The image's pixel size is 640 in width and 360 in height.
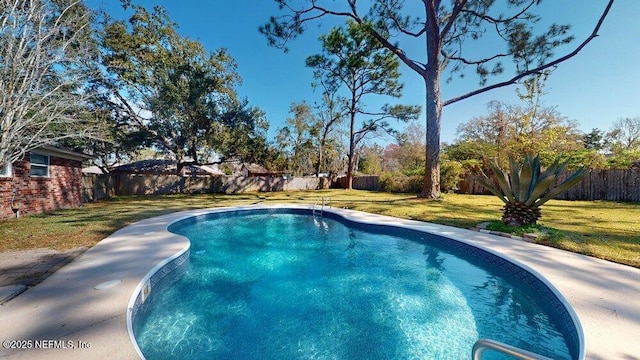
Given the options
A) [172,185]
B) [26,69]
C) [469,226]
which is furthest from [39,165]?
[469,226]

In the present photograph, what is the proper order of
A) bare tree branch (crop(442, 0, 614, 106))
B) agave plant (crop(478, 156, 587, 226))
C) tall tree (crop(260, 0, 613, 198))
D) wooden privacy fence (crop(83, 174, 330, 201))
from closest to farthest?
agave plant (crop(478, 156, 587, 226)) → bare tree branch (crop(442, 0, 614, 106)) → tall tree (crop(260, 0, 613, 198)) → wooden privacy fence (crop(83, 174, 330, 201))

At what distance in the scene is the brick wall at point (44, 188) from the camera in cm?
713

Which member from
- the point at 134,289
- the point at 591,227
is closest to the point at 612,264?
the point at 591,227

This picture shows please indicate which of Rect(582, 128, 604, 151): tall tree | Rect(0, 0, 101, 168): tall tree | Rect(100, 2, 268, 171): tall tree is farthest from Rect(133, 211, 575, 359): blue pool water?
Rect(582, 128, 604, 151): tall tree

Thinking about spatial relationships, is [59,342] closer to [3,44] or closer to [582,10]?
[3,44]

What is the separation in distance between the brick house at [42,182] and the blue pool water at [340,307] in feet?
20.5

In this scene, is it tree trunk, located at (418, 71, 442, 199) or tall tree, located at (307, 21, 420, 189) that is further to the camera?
tall tree, located at (307, 21, 420, 189)

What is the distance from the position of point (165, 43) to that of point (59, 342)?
19.1 metres

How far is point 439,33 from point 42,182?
16.9 m

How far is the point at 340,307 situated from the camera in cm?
347

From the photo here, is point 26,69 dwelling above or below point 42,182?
above

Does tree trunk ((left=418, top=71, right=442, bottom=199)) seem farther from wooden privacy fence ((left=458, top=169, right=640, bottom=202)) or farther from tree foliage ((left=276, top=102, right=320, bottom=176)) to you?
tree foliage ((left=276, top=102, right=320, bottom=176))

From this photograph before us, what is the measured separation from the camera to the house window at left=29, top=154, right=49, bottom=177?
8155 mm

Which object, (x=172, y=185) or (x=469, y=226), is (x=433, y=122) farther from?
(x=172, y=185)
